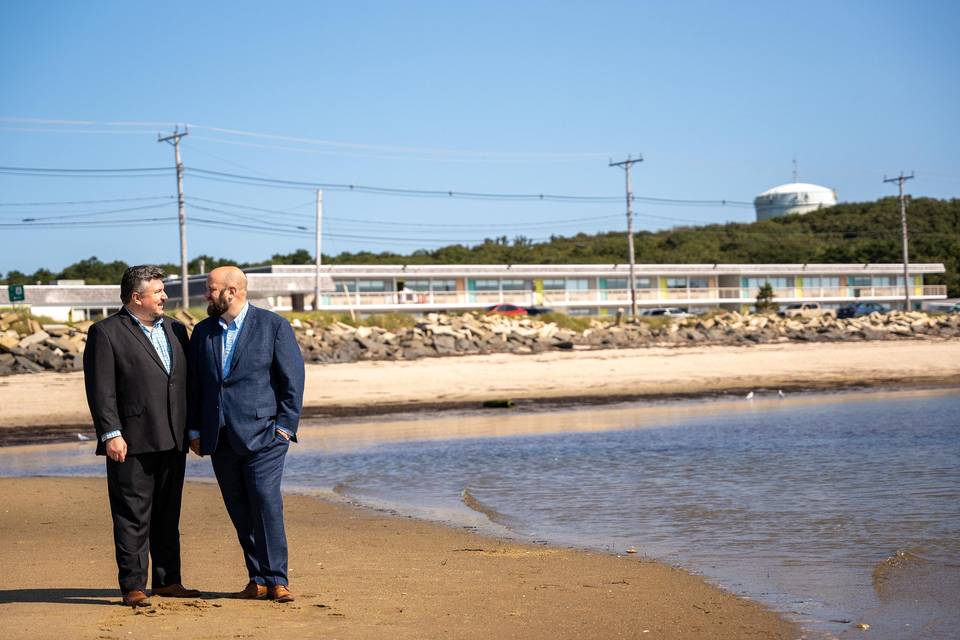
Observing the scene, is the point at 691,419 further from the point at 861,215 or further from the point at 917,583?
the point at 861,215

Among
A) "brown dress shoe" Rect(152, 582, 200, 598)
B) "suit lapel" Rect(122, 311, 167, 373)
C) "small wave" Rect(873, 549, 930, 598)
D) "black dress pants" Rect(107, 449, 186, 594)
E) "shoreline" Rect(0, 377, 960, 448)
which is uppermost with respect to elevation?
"suit lapel" Rect(122, 311, 167, 373)

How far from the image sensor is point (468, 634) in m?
5.65

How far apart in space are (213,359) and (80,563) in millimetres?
2578

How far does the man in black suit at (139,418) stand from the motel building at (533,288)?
155 feet

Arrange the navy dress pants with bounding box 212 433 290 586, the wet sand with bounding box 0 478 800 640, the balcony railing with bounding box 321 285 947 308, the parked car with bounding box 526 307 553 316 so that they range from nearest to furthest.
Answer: the wet sand with bounding box 0 478 800 640 → the navy dress pants with bounding box 212 433 290 586 → the parked car with bounding box 526 307 553 316 → the balcony railing with bounding box 321 285 947 308

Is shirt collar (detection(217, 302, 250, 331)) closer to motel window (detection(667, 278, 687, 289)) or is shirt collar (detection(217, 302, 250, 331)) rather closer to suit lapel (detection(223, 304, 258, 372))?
suit lapel (detection(223, 304, 258, 372))

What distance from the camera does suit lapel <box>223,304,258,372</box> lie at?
6.10 metres

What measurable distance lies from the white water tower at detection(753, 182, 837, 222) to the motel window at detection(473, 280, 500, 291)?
73.4 metres

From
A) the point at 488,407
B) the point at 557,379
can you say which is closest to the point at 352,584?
the point at 488,407

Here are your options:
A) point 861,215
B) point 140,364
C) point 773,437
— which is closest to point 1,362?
point 773,437

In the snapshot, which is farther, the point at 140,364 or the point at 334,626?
the point at 140,364

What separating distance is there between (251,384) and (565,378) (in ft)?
79.3

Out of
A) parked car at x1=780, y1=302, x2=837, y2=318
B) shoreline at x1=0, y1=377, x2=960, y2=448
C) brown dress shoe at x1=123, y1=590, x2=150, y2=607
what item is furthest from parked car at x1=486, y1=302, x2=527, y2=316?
brown dress shoe at x1=123, y1=590, x2=150, y2=607

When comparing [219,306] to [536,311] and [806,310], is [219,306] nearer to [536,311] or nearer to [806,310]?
[536,311]
